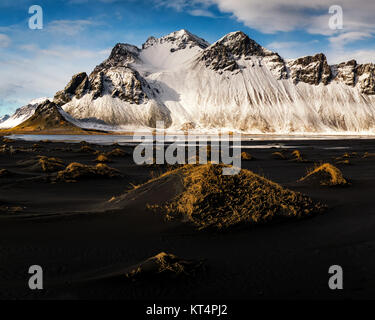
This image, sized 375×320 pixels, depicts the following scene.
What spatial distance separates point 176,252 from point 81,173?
11481mm

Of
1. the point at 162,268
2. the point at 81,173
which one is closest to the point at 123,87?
the point at 81,173

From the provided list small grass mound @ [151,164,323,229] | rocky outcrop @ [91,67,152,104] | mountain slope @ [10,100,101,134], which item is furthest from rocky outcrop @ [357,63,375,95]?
small grass mound @ [151,164,323,229]

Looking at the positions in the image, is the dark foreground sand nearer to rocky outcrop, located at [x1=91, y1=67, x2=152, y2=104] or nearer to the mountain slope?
the mountain slope

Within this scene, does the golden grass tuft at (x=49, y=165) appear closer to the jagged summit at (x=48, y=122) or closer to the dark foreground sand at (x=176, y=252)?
the dark foreground sand at (x=176, y=252)

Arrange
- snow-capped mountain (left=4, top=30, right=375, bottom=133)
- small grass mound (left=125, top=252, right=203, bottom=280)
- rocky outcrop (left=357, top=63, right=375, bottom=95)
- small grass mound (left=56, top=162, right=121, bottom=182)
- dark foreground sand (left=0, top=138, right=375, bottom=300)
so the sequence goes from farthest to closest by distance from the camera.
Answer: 1. rocky outcrop (left=357, top=63, right=375, bottom=95)
2. snow-capped mountain (left=4, top=30, right=375, bottom=133)
3. small grass mound (left=56, top=162, right=121, bottom=182)
4. small grass mound (left=125, top=252, right=203, bottom=280)
5. dark foreground sand (left=0, top=138, right=375, bottom=300)

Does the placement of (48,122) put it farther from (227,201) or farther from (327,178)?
(227,201)

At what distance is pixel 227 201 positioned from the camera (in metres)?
8.20

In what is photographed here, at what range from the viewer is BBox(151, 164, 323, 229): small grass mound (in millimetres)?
7984

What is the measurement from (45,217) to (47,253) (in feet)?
7.82

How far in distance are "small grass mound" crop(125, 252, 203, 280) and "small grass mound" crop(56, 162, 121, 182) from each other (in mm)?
11388

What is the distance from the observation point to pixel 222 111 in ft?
572

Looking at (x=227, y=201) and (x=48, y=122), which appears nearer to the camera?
(x=227, y=201)
